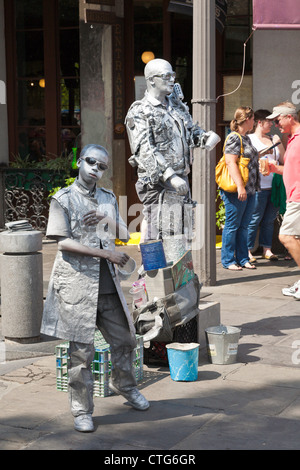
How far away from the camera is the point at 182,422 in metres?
5.09

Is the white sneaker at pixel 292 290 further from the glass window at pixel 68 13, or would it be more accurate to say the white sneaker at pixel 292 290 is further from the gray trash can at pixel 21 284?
the glass window at pixel 68 13

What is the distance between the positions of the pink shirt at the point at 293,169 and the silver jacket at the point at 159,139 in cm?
187

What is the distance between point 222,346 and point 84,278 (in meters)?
1.72

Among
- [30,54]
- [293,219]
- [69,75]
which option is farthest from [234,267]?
[30,54]

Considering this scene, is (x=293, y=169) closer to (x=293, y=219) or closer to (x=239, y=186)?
(x=293, y=219)

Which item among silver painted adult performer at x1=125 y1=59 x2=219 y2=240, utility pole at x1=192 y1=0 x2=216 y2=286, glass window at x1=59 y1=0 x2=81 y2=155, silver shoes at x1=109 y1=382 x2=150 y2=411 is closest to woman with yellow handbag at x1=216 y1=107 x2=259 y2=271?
utility pole at x1=192 y1=0 x2=216 y2=286

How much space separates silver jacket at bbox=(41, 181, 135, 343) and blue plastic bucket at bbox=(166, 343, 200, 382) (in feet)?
3.68

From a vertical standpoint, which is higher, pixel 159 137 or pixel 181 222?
pixel 159 137

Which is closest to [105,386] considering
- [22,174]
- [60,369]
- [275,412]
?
[60,369]

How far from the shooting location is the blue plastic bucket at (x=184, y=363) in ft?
19.3

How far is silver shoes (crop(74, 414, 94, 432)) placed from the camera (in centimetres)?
490

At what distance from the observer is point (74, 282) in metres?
4.94

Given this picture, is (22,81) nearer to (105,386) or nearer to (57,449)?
(105,386)
